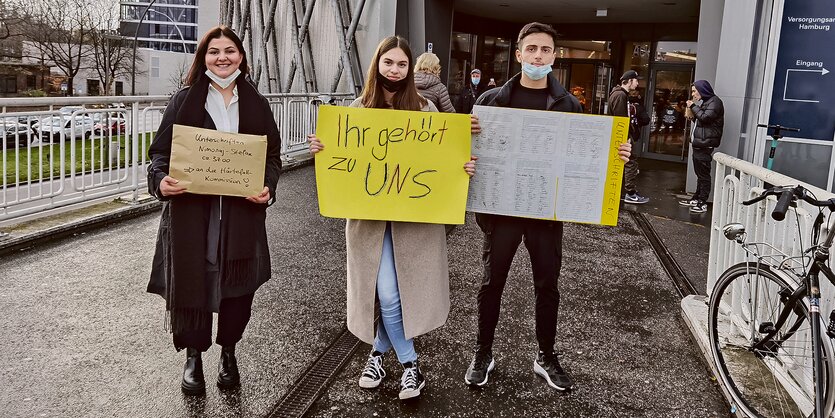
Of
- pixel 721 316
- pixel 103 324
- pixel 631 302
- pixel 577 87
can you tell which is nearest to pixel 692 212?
pixel 631 302

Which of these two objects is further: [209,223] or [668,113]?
[668,113]

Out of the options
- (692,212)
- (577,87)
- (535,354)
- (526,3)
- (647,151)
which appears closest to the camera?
(535,354)

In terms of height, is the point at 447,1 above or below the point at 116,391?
above

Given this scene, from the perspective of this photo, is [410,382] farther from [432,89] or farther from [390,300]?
[432,89]

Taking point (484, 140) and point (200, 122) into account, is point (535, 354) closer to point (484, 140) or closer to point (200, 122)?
point (484, 140)

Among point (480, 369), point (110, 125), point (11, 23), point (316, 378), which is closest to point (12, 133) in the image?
point (110, 125)

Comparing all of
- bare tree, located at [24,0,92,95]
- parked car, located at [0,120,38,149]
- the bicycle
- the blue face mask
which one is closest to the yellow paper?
the blue face mask

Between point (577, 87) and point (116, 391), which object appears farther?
point (577, 87)

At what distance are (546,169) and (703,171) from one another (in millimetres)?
7734

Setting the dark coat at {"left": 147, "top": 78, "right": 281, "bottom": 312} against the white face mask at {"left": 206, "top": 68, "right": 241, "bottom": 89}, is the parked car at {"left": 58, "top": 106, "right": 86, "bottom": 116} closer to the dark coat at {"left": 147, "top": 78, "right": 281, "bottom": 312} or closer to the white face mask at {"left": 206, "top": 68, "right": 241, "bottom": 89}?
the dark coat at {"left": 147, "top": 78, "right": 281, "bottom": 312}

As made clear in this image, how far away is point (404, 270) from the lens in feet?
11.1

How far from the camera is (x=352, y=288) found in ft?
11.5

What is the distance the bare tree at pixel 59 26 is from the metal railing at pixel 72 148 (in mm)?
40657

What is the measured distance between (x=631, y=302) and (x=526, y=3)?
12.1 m
